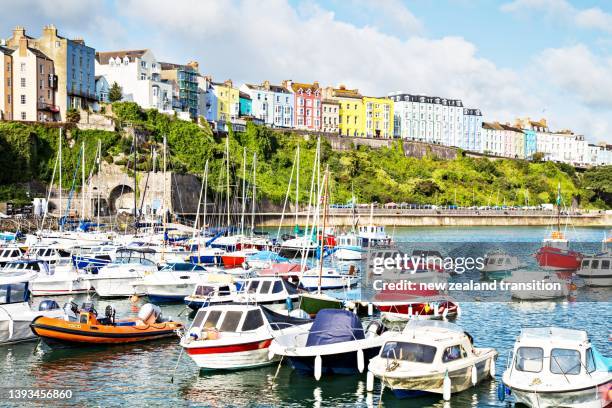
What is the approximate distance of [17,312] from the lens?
96.2 ft

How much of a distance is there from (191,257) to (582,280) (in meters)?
25.5

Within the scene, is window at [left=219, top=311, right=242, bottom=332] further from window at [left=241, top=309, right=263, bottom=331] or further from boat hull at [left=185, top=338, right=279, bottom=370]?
boat hull at [left=185, top=338, right=279, bottom=370]

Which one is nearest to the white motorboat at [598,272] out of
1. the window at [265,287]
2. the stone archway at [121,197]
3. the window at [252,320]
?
the window at [265,287]

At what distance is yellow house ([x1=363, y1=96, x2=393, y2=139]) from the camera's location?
160 metres

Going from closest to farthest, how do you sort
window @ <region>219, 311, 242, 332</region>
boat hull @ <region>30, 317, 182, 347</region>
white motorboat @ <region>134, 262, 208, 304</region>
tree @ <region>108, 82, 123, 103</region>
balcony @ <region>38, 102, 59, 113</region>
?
window @ <region>219, 311, 242, 332</region> < boat hull @ <region>30, 317, 182, 347</region> < white motorboat @ <region>134, 262, 208, 304</region> < balcony @ <region>38, 102, 59, 113</region> < tree @ <region>108, 82, 123, 103</region>

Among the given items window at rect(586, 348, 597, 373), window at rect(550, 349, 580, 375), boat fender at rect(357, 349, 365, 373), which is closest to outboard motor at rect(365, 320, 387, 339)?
boat fender at rect(357, 349, 365, 373)

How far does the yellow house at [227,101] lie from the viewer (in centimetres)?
13750

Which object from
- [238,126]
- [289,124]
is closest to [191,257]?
[238,126]

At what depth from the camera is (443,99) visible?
178000 millimetres

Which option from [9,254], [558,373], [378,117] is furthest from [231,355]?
[378,117]

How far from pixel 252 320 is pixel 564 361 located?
994cm

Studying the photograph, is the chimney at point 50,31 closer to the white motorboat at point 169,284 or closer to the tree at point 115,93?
the tree at point 115,93

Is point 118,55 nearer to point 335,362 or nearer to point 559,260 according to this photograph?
point 559,260

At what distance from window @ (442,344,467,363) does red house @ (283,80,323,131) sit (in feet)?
426
